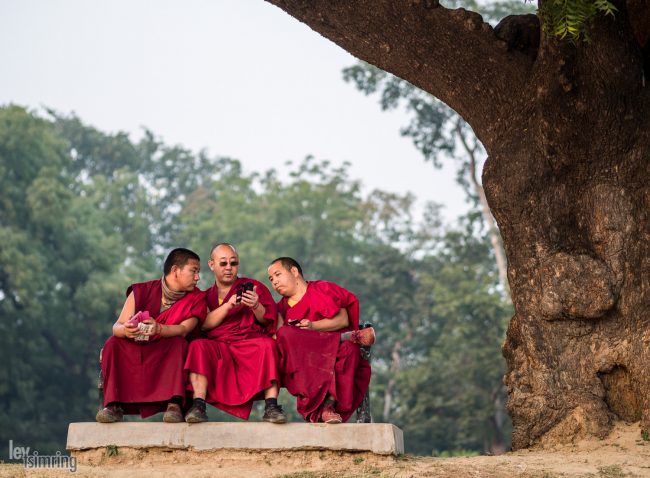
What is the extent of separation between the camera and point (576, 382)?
6.43m

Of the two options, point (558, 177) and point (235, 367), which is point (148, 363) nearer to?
point (235, 367)

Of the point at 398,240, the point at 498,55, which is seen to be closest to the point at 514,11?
the point at 398,240

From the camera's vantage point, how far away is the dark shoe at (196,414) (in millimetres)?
5613

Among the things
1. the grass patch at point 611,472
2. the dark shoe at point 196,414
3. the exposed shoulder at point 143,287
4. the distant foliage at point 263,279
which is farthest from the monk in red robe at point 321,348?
the distant foliage at point 263,279

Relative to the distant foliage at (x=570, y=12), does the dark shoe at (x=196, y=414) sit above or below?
below

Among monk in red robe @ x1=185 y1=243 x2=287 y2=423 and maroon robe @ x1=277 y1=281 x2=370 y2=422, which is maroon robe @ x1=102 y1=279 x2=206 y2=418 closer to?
monk in red robe @ x1=185 y1=243 x2=287 y2=423

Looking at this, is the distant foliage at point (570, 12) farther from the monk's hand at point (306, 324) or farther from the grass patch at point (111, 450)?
the grass patch at point (111, 450)

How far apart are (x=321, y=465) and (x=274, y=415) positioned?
1.39 ft

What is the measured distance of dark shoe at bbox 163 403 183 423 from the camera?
224 inches

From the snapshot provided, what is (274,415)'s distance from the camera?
563 cm

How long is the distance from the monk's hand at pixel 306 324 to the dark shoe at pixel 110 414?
4.24 ft

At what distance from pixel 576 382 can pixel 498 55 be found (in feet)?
8.20

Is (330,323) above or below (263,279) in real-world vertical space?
below

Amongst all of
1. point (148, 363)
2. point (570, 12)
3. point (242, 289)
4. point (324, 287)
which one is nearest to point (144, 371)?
point (148, 363)
